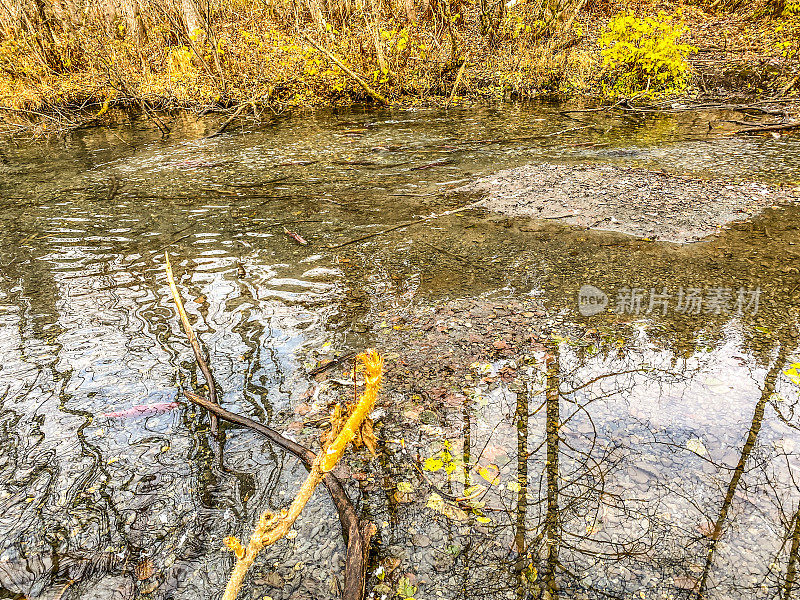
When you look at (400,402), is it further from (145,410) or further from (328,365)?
(145,410)

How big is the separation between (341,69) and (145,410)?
14.1m

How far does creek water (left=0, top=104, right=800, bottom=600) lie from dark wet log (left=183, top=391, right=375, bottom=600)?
0.08 meters

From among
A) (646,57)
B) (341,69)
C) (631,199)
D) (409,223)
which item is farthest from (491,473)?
(341,69)

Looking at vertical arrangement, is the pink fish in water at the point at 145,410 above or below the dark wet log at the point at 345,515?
above

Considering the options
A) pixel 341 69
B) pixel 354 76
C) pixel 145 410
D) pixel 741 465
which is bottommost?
pixel 741 465

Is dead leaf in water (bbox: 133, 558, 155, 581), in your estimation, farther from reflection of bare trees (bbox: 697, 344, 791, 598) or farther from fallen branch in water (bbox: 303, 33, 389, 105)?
fallen branch in water (bbox: 303, 33, 389, 105)

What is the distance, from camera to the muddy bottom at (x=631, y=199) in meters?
6.21

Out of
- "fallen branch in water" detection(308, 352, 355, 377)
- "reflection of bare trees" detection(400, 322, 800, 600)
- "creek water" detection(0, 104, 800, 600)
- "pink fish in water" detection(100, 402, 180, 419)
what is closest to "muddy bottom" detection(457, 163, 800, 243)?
"creek water" detection(0, 104, 800, 600)

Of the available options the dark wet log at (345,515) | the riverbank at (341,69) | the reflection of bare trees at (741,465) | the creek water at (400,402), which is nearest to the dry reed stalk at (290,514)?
the dark wet log at (345,515)

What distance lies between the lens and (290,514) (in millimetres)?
1919

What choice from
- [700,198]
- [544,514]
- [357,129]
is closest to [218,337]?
[544,514]

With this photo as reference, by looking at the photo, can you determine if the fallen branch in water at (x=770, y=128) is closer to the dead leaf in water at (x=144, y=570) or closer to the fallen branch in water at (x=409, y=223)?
the fallen branch in water at (x=409, y=223)

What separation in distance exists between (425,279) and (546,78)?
42.0 ft

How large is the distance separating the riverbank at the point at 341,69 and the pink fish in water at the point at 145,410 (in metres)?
12.1
